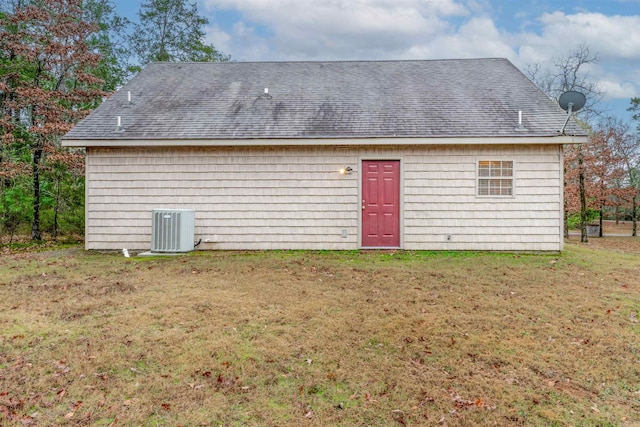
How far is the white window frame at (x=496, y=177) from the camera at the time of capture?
809 cm

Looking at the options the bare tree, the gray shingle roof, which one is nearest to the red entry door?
the gray shingle roof

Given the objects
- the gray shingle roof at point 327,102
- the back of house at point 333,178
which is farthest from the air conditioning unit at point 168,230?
the gray shingle roof at point 327,102

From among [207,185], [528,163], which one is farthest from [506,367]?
[207,185]

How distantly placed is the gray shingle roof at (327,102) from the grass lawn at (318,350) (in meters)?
3.58

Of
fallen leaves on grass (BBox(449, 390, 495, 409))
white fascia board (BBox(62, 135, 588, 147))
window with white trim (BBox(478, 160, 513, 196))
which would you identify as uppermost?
white fascia board (BBox(62, 135, 588, 147))

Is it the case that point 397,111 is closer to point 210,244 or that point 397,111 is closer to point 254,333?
point 210,244

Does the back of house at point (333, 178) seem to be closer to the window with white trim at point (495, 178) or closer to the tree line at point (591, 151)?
the window with white trim at point (495, 178)

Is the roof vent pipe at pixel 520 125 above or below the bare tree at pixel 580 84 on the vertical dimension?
below

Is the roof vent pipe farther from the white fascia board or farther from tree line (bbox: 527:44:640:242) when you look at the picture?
tree line (bbox: 527:44:640:242)

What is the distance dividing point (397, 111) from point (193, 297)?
6.25 meters

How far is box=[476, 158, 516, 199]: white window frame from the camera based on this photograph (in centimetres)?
809

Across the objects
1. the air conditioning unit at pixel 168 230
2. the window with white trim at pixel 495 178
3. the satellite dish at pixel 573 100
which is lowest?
the air conditioning unit at pixel 168 230

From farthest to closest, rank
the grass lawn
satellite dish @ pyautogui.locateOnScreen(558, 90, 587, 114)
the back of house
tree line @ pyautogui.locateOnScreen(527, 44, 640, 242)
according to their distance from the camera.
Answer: tree line @ pyautogui.locateOnScreen(527, 44, 640, 242) < the back of house < satellite dish @ pyautogui.locateOnScreen(558, 90, 587, 114) < the grass lawn

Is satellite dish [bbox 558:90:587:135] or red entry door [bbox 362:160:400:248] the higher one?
satellite dish [bbox 558:90:587:135]
